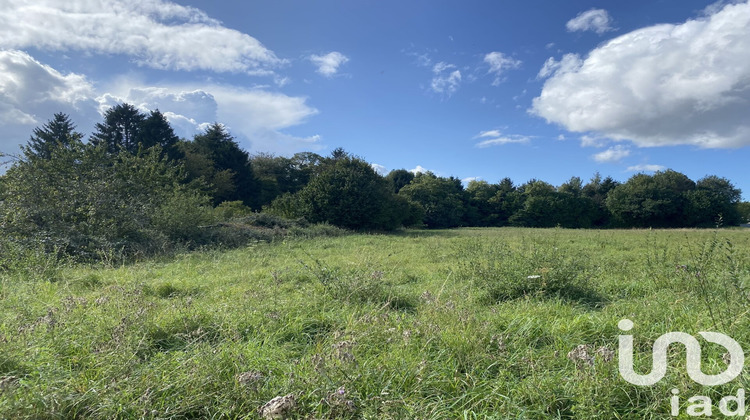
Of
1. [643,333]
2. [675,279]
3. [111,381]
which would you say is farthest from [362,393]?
[675,279]

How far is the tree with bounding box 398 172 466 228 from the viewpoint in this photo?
4250 centimetres

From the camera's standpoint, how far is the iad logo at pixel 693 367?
1.86 metres

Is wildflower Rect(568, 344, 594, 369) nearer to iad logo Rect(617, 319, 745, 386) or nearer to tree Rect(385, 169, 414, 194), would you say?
iad logo Rect(617, 319, 745, 386)

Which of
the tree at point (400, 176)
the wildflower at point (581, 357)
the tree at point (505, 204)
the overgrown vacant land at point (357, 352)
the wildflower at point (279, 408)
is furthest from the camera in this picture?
the tree at point (400, 176)

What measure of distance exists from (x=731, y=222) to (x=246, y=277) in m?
59.9

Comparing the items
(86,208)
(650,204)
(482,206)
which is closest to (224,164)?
(86,208)

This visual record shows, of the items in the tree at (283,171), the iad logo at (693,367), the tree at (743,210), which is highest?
the tree at (283,171)

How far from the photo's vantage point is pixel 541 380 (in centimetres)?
211

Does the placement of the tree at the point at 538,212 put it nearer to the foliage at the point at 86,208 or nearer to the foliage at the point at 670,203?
the foliage at the point at 670,203

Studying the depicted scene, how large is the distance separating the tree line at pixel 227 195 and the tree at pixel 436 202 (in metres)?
0.14

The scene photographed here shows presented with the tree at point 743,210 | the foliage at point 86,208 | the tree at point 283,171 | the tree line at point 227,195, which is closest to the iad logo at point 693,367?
the tree line at point 227,195

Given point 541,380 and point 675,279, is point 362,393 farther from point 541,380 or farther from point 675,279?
point 675,279

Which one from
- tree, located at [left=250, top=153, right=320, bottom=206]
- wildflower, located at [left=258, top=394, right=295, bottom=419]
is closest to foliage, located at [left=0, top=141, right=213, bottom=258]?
wildflower, located at [left=258, top=394, right=295, bottom=419]

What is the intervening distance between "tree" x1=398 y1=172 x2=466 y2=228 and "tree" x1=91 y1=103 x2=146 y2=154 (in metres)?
28.1
